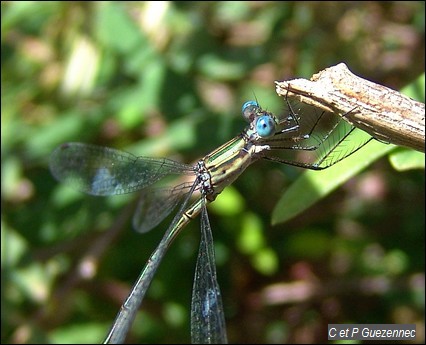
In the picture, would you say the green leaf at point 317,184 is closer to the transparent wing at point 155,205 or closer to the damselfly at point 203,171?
the damselfly at point 203,171

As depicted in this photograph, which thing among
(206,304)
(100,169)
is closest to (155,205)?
(100,169)

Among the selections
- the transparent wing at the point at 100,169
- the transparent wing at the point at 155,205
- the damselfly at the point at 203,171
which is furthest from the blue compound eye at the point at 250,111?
the transparent wing at the point at 100,169

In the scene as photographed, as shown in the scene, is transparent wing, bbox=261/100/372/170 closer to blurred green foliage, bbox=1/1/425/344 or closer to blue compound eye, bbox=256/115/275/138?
blue compound eye, bbox=256/115/275/138

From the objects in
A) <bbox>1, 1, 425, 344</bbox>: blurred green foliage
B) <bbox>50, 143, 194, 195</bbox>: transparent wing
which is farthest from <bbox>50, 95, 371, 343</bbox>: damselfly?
<bbox>1, 1, 425, 344</bbox>: blurred green foliage

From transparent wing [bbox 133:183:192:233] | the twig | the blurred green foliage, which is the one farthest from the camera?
the blurred green foliage

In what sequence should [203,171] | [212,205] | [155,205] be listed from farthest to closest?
[212,205]
[155,205]
[203,171]

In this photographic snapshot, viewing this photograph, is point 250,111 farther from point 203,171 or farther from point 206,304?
point 206,304

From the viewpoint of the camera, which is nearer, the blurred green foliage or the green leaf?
the green leaf
